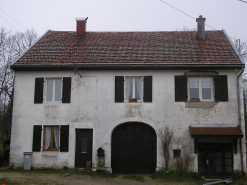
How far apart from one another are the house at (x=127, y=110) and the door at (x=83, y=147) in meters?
0.05

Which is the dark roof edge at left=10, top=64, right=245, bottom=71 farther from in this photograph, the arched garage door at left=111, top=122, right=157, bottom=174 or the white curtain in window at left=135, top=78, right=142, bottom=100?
the arched garage door at left=111, top=122, right=157, bottom=174

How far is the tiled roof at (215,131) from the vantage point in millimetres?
13952

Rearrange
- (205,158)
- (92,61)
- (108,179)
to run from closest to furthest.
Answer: (108,179), (205,158), (92,61)

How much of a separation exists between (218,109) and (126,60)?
5.47 metres

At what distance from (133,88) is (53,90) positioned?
4.35 meters

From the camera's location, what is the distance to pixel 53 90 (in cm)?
1593

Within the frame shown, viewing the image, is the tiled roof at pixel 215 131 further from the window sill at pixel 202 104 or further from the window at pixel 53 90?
the window at pixel 53 90

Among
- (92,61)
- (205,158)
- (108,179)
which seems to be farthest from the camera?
(92,61)

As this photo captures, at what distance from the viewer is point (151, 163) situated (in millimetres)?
15086

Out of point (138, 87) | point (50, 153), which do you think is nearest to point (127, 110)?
point (138, 87)

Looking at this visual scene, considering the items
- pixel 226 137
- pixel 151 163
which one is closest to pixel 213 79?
pixel 226 137

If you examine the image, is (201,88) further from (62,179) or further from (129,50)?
(62,179)

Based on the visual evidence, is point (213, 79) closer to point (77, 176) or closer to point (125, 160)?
point (125, 160)

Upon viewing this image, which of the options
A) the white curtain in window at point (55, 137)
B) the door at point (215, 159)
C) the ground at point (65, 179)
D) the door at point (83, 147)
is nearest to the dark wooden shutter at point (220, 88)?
the door at point (215, 159)
